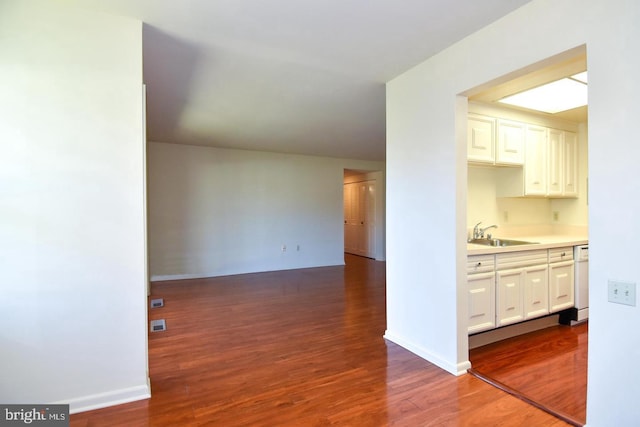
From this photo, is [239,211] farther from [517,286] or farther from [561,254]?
[561,254]

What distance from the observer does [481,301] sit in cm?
273

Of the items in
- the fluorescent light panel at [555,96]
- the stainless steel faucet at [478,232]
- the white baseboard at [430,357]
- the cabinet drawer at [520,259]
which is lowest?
the white baseboard at [430,357]

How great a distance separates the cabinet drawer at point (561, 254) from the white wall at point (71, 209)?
3661mm

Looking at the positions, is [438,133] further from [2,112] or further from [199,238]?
[199,238]

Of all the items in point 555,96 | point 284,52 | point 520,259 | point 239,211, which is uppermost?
point 284,52

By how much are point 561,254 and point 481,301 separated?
1247 millimetres

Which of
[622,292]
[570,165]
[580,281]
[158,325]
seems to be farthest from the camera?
[570,165]

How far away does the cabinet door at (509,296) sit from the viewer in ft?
9.33

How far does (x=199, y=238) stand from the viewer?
605cm

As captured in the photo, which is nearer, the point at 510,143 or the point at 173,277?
the point at 510,143

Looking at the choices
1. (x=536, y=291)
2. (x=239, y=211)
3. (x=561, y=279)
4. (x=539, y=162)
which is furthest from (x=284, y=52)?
(x=239, y=211)

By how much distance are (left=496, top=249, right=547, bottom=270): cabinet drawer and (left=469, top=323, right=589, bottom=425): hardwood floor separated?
0.74 m

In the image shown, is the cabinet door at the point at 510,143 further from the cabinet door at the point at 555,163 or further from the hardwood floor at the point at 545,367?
the hardwood floor at the point at 545,367

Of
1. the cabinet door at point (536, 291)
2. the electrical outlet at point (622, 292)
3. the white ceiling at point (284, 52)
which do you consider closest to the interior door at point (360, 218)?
the white ceiling at point (284, 52)
